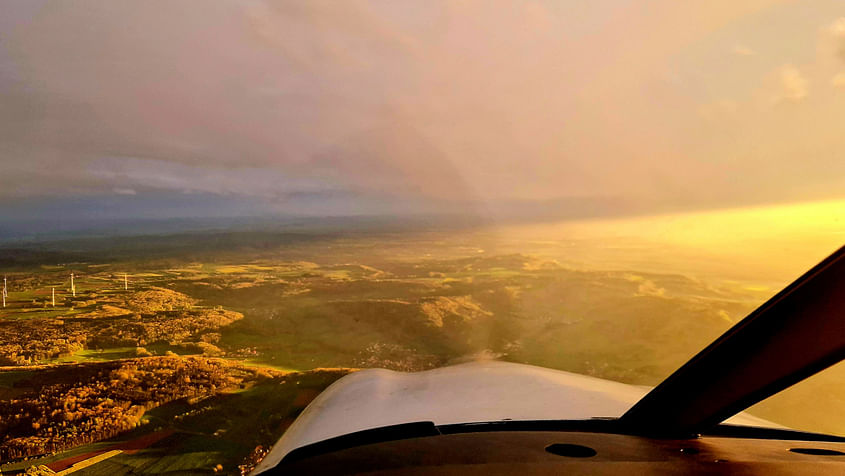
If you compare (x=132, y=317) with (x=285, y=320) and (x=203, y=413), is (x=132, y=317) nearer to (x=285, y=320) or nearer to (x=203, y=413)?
(x=285, y=320)

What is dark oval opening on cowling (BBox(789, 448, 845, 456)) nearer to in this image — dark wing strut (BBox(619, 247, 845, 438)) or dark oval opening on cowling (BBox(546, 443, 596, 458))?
dark wing strut (BBox(619, 247, 845, 438))

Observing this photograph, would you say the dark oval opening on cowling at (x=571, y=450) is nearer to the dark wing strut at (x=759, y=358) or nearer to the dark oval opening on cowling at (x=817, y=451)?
the dark wing strut at (x=759, y=358)

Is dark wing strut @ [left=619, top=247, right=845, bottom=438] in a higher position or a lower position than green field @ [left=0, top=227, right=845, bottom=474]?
higher

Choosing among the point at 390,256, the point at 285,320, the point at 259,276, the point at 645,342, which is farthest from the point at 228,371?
the point at 390,256

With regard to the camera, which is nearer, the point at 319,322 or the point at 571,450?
the point at 571,450

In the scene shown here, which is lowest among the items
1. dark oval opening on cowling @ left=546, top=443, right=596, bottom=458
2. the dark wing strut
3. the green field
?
the green field

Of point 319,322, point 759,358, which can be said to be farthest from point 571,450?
point 319,322

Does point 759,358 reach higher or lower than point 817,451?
higher

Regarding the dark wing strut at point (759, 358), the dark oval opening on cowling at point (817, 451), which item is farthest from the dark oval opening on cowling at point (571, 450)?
the dark oval opening on cowling at point (817, 451)

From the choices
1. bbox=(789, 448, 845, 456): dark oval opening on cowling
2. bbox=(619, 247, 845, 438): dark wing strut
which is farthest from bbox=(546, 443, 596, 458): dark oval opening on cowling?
bbox=(789, 448, 845, 456): dark oval opening on cowling

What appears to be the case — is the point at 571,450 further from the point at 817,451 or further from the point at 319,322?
the point at 319,322

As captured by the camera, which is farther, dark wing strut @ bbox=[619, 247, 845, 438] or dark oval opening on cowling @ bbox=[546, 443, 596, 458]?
dark oval opening on cowling @ bbox=[546, 443, 596, 458]
